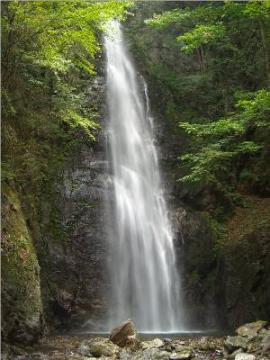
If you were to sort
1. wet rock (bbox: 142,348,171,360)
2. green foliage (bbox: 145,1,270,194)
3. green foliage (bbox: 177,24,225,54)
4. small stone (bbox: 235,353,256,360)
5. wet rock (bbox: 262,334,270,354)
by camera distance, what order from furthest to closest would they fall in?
green foliage (bbox: 177,24,225,54)
green foliage (bbox: 145,1,270,194)
wet rock (bbox: 142,348,171,360)
wet rock (bbox: 262,334,270,354)
small stone (bbox: 235,353,256,360)

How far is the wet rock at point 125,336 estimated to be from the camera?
880 cm

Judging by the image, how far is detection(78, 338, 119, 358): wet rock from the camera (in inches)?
323

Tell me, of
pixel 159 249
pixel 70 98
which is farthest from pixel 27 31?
pixel 159 249

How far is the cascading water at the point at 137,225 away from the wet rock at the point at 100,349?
3.25 metres

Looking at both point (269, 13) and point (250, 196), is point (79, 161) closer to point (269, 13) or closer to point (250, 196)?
point (250, 196)

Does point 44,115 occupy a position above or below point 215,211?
above

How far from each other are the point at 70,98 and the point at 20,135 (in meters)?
1.61

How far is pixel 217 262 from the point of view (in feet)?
42.4

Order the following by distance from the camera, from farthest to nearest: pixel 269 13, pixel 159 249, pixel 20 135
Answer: pixel 269 13
pixel 159 249
pixel 20 135

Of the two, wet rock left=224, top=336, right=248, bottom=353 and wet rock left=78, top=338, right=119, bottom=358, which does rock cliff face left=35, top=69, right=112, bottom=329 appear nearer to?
wet rock left=78, top=338, right=119, bottom=358

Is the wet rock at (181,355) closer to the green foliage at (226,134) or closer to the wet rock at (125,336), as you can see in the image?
the wet rock at (125,336)

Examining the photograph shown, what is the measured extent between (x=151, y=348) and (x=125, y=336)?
1.96 ft

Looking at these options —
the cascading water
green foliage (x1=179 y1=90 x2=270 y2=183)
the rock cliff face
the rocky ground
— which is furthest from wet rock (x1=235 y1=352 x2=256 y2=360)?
green foliage (x1=179 y1=90 x2=270 y2=183)

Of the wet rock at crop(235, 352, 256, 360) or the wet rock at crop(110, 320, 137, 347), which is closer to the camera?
the wet rock at crop(235, 352, 256, 360)
